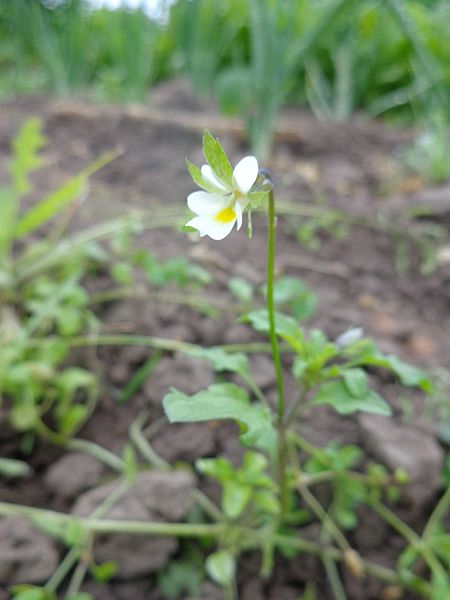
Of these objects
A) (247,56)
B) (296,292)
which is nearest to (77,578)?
(296,292)

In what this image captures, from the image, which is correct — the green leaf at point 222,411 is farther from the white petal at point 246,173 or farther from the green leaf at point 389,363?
the white petal at point 246,173

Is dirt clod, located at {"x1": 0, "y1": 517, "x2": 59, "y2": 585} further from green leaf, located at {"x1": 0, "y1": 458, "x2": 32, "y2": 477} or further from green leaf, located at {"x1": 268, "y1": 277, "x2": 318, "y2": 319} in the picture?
green leaf, located at {"x1": 268, "y1": 277, "x2": 318, "y2": 319}

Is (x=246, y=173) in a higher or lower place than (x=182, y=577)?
higher

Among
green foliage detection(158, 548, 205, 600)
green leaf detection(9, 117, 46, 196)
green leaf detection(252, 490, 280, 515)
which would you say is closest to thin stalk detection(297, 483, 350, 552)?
green leaf detection(252, 490, 280, 515)

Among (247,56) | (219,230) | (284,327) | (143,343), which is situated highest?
(247,56)

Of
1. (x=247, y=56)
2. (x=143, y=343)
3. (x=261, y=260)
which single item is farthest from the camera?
(x=247, y=56)

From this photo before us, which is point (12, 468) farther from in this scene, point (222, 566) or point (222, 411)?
point (222, 411)
